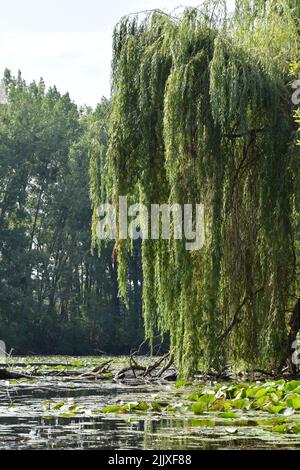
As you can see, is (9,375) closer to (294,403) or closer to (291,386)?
(291,386)

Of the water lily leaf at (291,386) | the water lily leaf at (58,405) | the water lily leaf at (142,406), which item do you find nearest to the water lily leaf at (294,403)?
the water lily leaf at (291,386)

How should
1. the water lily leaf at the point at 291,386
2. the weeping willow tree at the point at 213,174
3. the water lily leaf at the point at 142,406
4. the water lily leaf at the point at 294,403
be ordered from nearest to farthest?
the water lily leaf at the point at 294,403 < the water lily leaf at the point at 142,406 < the water lily leaf at the point at 291,386 < the weeping willow tree at the point at 213,174

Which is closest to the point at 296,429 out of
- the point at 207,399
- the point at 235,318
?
the point at 207,399

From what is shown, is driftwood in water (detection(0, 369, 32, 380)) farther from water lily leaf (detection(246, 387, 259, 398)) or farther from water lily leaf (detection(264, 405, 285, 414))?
water lily leaf (detection(264, 405, 285, 414))

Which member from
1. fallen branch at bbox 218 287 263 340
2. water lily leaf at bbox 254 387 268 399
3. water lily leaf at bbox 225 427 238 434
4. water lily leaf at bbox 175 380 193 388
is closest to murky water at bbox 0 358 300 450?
water lily leaf at bbox 225 427 238 434

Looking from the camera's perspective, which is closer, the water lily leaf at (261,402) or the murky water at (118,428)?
the murky water at (118,428)

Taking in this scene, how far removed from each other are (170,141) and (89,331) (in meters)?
29.5

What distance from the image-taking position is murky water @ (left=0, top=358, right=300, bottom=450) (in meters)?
6.32

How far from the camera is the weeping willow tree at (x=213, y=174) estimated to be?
11.8 meters

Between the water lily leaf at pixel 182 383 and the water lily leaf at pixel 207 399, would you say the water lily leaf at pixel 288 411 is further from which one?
the water lily leaf at pixel 182 383

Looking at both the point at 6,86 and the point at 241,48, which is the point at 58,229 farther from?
the point at 241,48

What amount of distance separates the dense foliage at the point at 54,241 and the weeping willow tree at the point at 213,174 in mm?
25985
